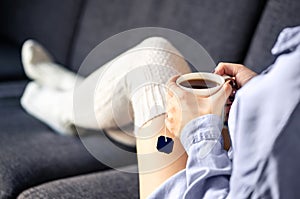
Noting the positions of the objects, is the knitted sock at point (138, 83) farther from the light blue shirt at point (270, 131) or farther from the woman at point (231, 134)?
the light blue shirt at point (270, 131)

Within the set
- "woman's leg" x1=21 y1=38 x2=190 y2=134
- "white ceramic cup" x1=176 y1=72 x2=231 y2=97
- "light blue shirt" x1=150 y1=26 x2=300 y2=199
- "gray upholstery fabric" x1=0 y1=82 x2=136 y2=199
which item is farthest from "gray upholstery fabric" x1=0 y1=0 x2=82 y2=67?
"light blue shirt" x1=150 y1=26 x2=300 y2=199

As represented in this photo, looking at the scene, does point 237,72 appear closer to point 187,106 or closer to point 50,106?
point 187,106

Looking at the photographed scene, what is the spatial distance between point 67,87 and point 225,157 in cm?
73

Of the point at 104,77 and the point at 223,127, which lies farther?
the point at 104,77

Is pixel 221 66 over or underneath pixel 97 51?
over

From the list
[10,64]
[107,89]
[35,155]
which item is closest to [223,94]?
[107,89]

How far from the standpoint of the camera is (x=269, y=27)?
122 cm

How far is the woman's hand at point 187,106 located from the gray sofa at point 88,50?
0.82 ft

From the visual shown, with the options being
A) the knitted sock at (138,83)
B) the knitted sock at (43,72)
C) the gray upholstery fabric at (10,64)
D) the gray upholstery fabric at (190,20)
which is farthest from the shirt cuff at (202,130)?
the gray upholstery fabric at (10,64)

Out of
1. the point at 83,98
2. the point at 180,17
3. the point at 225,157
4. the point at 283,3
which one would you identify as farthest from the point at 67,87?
the point at 225,157

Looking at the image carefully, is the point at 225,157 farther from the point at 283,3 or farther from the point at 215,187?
the point at 283,3

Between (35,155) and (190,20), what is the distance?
54 centimetres

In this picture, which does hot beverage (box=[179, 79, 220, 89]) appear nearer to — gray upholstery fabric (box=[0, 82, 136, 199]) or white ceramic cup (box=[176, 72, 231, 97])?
white ceramic cup (box=[176, 72, 231, 97])

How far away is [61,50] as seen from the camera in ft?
5.75
